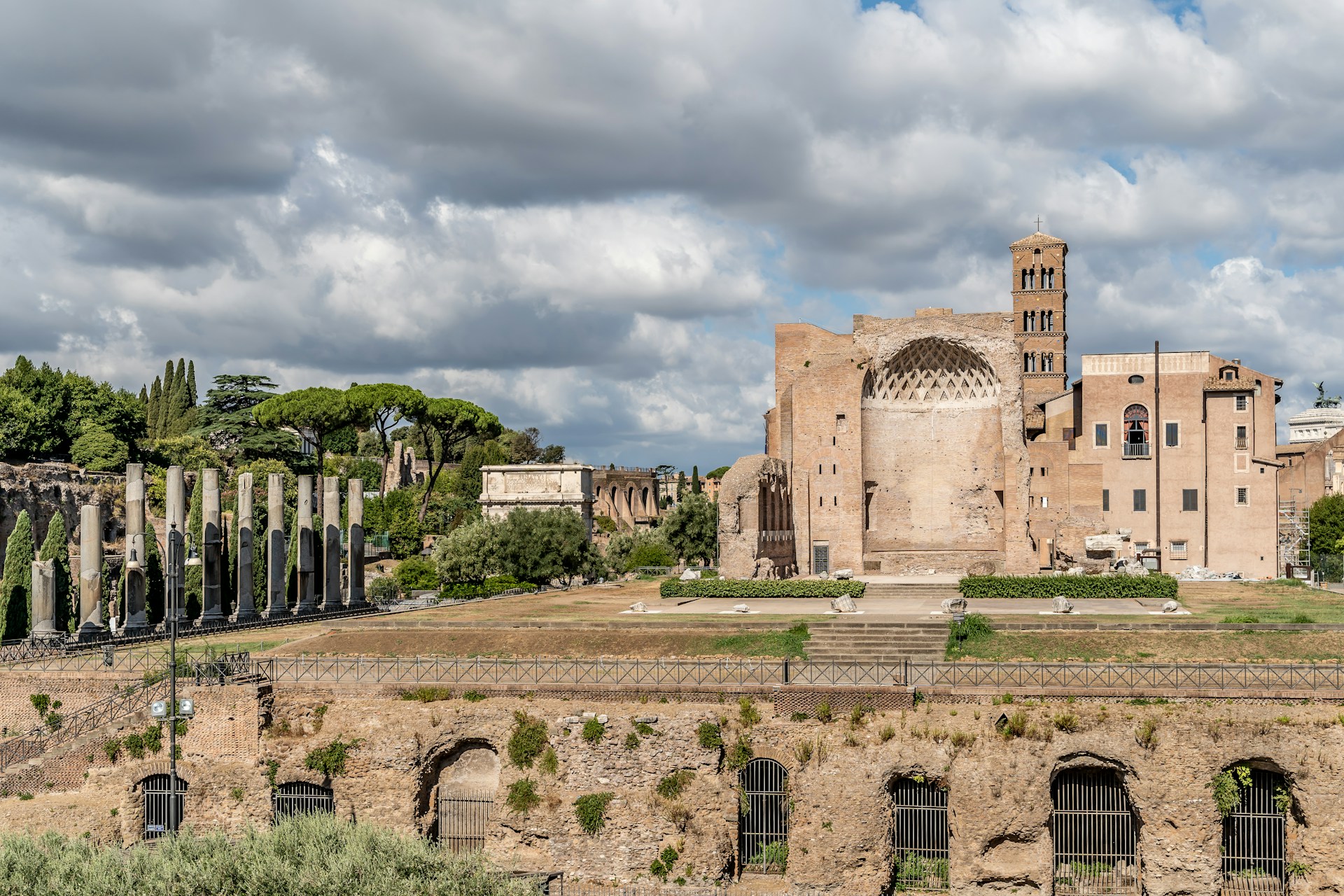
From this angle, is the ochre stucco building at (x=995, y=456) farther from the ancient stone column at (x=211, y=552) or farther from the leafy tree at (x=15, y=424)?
the leafy tree at (x=15, y=424)

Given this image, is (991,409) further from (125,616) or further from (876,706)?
(125,616)

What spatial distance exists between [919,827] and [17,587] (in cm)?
2581

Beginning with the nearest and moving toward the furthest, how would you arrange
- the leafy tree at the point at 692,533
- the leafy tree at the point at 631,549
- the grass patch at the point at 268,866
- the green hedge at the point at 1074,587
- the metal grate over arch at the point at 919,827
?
the grass patch at the point at 268,866
the metal grate over arch at the point at 919,827
the green hedge at the point at 1074,587
the leafy tree at the point at 631,549
the leafy tree at the point at 692,533

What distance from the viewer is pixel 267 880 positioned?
1775 cm

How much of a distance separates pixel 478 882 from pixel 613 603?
23.2 m

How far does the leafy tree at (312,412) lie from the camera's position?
7481cm

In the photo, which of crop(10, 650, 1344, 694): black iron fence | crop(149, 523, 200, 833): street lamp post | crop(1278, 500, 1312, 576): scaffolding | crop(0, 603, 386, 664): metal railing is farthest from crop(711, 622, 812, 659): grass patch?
crop(1278, 500, 1312, 576): scaffolding

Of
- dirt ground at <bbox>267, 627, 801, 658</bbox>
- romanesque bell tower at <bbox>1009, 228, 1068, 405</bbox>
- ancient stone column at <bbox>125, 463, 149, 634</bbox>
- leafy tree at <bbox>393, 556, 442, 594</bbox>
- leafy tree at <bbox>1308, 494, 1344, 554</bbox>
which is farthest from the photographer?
romanesque bell tower at <bbox>1009, 228, 1068, 405</bbox>

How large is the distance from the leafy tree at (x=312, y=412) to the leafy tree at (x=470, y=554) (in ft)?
72.1

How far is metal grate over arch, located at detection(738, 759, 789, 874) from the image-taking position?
24812 millimetres

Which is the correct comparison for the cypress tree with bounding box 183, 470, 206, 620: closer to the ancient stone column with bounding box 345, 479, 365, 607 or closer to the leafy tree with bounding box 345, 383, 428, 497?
the ancient stone column with bounding box 345, 479, 365, 607

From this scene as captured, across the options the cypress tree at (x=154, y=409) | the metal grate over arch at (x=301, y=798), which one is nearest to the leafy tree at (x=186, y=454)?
the cypress tree at (x=154, y=409)

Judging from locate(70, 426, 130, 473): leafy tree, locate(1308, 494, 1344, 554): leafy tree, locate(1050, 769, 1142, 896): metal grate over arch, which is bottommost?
locate(1050, 769, 1142, 896): metal grate over arch

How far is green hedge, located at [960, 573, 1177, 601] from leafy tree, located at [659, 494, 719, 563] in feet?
86.4
